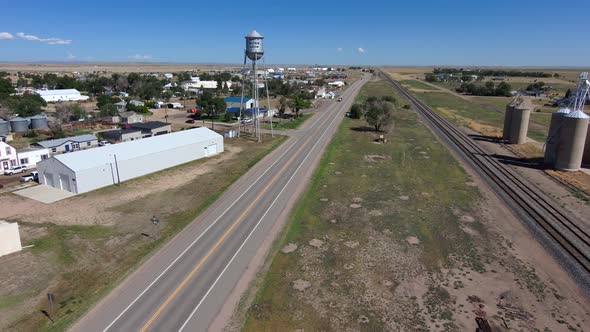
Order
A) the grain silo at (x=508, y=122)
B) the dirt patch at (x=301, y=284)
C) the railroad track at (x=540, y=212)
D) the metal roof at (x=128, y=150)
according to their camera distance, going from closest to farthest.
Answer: the dirt patch at (x=301, y=284)
the railroad track at (x=540, y=212)
the metal roof at (x=128, y=150)
the grain silo at (x=508, y=122)

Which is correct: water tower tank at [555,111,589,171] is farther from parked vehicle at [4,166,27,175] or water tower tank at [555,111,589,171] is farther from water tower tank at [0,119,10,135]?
water tower tank at [0,119,10,135]

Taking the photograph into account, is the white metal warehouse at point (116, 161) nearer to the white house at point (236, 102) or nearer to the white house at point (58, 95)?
the white house at point (236, 102)

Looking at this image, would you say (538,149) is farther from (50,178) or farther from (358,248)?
(50,178)

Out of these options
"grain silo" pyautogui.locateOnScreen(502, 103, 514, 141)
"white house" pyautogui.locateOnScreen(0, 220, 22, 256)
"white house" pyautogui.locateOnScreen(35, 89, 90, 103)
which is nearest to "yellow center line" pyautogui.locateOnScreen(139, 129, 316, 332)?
"white house" pyautogui.locateOnScreen(0, 220, 22, 256)

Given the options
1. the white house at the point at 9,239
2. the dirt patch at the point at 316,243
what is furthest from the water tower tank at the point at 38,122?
the dirt patch at the point at 316,243

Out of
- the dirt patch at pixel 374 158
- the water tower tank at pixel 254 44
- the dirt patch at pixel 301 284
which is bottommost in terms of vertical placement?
the dirt patch at pixel 301 284
